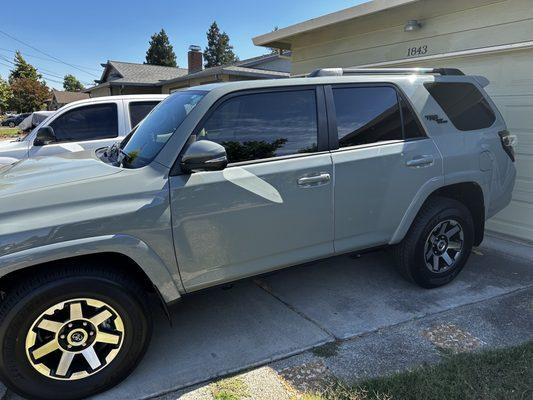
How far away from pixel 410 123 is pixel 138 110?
14.2ft

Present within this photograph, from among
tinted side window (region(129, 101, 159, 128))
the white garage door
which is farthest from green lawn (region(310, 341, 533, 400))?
tinted side window (region(129, 101, 159, 128))

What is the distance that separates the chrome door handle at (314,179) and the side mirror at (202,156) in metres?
0.66

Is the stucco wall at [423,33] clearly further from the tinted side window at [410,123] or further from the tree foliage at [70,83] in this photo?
the tree foliage at [70,83]

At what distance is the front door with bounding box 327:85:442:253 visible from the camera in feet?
11.1

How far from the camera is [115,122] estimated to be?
6.39 metres

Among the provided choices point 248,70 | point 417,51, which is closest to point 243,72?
point 248,70

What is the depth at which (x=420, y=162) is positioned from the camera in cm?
362

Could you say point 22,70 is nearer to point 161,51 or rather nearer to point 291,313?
point 161,51

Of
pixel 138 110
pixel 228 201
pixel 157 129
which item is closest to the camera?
pixel 228 201

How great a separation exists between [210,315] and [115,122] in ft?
12.9

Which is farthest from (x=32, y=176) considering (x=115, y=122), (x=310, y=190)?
(x=115, y=122)

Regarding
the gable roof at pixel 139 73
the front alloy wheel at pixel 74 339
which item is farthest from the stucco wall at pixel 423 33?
the gable roof at pixel 139 73

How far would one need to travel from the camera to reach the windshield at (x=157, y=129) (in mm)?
3002

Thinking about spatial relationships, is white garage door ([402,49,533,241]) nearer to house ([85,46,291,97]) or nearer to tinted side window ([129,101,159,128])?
tinted side window ([129,101,159,128])
